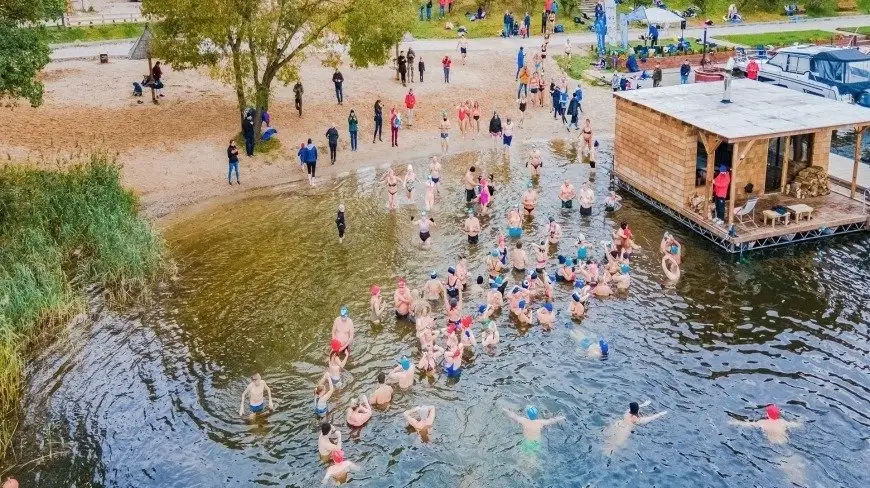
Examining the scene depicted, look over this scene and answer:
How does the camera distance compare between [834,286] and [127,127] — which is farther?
[127,127]

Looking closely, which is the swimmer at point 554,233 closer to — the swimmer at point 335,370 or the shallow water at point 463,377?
the shallow water at point 463,377

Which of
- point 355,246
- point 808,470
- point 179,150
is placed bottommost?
point 808,470

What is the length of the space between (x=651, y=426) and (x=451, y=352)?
4.75 metres

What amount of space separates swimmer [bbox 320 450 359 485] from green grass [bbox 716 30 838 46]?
153 feet

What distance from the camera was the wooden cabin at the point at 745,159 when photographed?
24.9 metres

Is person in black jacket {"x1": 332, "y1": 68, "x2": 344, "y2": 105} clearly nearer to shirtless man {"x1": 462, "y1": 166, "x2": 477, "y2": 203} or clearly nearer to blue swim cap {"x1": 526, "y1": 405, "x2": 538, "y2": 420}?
shirtless man {"x1": 462, "y1": 166, "x2": 477, "y2": 203}

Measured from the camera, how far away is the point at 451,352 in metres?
19.0

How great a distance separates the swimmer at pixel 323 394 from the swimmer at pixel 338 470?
5.99ft

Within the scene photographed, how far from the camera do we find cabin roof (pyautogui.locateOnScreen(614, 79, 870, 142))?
2459cm

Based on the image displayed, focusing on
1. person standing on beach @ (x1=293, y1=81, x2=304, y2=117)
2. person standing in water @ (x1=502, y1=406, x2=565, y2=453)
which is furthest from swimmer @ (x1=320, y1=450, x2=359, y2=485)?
person standing on beach @ (x1=293, y1=81, x2=304, y2=117)

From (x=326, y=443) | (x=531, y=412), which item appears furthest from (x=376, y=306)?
(x=531, y=412)

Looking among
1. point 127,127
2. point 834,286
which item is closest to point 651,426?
point 834,286

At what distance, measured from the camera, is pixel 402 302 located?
2145 cm

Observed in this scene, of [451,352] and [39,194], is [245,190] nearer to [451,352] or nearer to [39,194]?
[39,194]
